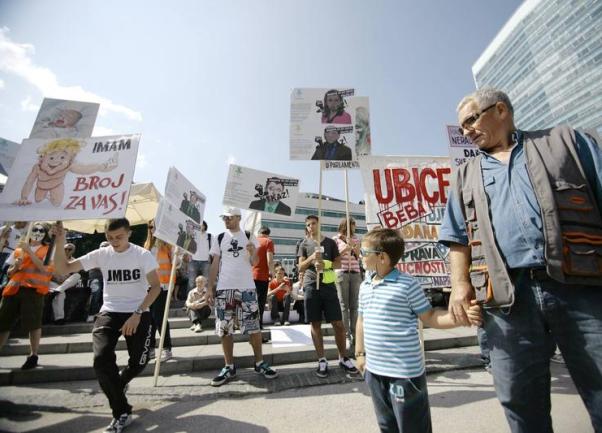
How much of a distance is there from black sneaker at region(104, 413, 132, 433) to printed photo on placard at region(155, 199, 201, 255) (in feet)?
6.49

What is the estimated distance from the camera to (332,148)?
5.14 m

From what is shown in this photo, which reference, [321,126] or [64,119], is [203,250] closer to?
[64,119]

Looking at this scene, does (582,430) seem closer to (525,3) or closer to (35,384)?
(35,384)

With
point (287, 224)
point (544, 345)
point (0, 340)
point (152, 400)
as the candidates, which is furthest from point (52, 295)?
point (287, 224)

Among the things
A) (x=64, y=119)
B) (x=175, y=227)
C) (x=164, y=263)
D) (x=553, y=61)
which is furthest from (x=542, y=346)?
(x=553, y=61)

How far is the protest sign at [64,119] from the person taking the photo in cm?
450

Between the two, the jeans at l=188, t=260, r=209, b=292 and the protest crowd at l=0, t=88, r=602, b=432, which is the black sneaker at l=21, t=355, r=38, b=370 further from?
the jeans at l=188, t=260, r=209, b=292

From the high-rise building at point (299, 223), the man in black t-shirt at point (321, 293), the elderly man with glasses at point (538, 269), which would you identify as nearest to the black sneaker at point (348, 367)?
the man in black t-shirt at point (321, 293)

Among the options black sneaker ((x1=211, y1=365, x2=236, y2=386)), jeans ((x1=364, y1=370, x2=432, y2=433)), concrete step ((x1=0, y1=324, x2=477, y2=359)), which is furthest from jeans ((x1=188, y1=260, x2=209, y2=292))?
jeans ((x1=364, y1=370, x2=432, y2=433))

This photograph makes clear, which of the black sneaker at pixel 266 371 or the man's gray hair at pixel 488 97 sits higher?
the man's gray hair at pixel 488 97

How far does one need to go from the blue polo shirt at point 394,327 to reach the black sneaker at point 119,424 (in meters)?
2.54

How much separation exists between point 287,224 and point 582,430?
68896 mm

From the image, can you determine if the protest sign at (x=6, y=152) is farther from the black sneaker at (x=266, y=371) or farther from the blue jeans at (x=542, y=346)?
the blue jeans at (x=542, y=346)

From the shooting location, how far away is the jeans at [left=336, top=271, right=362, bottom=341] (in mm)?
4648
